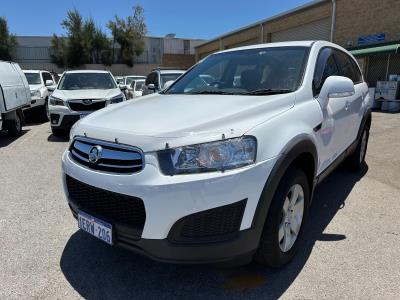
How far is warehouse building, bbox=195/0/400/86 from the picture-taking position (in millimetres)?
14984

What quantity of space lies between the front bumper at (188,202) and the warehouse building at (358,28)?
46.1ft

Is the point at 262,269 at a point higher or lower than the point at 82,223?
lower

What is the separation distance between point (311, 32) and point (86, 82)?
594 inches

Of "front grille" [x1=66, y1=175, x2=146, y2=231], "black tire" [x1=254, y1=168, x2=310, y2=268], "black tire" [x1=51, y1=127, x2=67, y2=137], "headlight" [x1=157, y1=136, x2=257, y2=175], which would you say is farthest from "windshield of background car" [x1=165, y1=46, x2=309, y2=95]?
"black tire" [x1=51, y1=127, x2=67, y2=137]

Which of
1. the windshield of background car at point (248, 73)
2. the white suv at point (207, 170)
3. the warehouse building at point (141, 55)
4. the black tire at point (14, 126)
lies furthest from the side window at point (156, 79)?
the warehouse building at point (141, 55)

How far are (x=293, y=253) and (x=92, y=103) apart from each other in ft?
21.4

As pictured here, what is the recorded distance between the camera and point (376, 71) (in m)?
16.2

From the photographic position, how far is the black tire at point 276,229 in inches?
90.8

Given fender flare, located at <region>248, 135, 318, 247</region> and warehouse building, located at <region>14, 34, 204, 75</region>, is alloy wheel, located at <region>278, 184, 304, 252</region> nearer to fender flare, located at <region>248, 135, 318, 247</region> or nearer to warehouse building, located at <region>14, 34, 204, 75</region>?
fender flare, located at <region>248, 135, 318, 247</region>

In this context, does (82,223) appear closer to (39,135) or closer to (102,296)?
(102,296)

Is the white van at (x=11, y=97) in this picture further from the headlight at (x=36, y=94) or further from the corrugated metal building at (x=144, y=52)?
the corrugated metal building at (x=144, y=52)

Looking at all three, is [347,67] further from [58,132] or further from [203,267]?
[58,132]

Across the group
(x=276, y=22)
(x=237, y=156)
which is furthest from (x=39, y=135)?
(x=276, y=22)

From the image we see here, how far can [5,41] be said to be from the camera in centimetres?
4138
